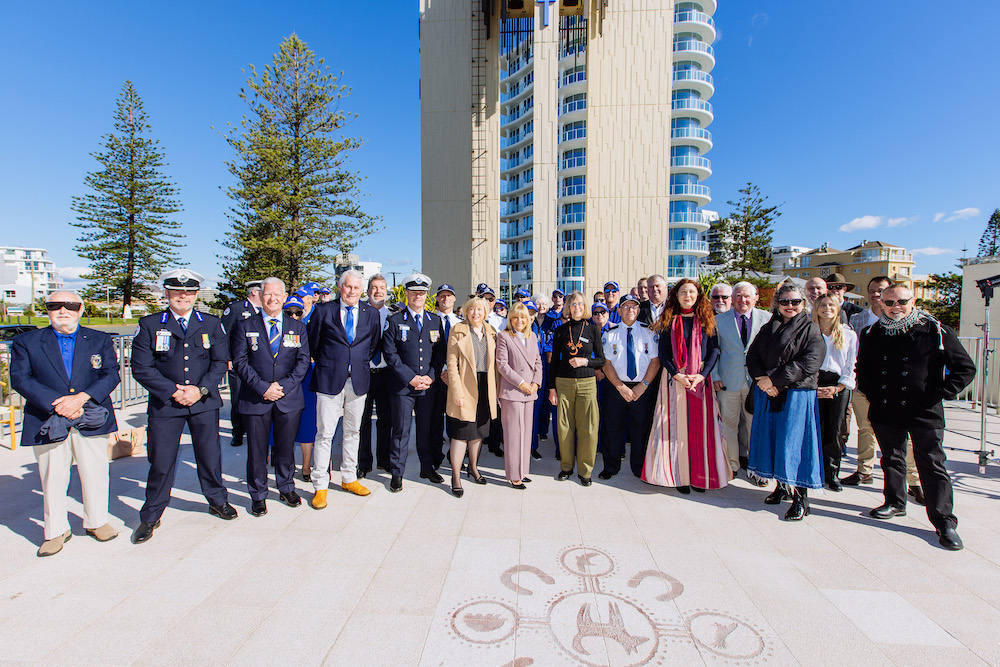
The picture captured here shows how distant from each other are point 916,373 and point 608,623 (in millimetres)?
2778

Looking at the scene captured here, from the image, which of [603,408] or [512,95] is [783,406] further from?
[512,95]

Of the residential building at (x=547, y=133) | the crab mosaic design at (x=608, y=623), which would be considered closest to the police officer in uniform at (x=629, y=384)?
the crab mosaic design at (x=608, y=623)

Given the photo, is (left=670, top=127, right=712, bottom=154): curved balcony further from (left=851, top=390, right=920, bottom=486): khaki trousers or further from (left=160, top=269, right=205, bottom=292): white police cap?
(left=160, top=269, right=205, bottom=292): white police cap

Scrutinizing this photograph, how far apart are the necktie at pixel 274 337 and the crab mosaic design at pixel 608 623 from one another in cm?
223

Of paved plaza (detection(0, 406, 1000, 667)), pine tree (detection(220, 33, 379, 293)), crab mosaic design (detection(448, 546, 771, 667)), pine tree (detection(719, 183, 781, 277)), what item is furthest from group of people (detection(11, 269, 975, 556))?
pine tree (detection(719, 183, 781, 277))

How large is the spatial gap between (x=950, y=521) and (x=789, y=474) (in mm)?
925

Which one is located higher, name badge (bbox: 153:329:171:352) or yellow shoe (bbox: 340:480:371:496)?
name badge (bbox: 153:329:171:352)

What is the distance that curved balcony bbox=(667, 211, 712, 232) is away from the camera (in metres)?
41.8

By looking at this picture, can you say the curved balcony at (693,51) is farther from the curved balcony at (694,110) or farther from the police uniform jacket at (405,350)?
the police uniform jacket at (405,350)

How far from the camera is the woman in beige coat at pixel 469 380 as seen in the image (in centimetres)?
379

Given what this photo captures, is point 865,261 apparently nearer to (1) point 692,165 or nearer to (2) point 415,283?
(1) point 692,165

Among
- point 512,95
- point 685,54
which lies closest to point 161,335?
point 685,54

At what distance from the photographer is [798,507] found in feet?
11.0

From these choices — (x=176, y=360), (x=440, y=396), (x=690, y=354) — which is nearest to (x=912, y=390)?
(x=690, y=354)
